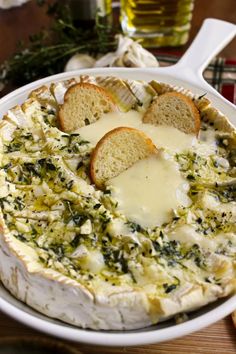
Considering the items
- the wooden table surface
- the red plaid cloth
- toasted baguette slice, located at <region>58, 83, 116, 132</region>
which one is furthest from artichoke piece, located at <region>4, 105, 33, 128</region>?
the red plaid cloth

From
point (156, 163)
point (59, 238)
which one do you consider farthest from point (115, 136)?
point (59, 238)

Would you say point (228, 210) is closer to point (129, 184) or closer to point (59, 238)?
point (129, 184)

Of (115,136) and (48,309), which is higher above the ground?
(115,136)

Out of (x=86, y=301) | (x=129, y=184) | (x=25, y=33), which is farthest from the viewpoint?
(x=25, y=33)

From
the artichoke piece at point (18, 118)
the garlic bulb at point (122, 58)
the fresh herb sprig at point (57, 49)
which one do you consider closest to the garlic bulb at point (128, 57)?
the garlic bulb at point (122, 58)

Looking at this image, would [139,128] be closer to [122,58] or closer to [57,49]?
[122,58]

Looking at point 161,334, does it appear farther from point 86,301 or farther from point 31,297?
point 31,297

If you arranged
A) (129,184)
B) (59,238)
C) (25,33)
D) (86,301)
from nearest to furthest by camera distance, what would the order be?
(86,301), (59,238), (129,184), (25,33)

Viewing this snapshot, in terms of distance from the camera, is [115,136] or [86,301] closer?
[86,301]

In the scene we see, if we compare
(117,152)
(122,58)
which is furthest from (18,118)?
(122,58)
